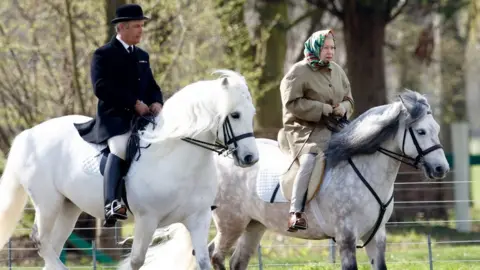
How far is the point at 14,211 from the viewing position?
32.8 ft

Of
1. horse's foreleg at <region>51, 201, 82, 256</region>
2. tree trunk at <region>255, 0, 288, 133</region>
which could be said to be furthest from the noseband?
tree trunk at <region>255, 0, 288, 133</region>

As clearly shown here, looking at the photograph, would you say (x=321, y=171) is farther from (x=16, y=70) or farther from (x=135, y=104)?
(x=16, y=70)

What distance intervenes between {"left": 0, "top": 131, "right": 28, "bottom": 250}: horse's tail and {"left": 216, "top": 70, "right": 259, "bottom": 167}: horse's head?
7.41 ft

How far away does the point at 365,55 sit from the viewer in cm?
2034

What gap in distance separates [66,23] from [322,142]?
8155mm

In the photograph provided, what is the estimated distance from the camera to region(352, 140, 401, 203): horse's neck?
9.12 m

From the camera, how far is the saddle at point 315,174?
9273 mm

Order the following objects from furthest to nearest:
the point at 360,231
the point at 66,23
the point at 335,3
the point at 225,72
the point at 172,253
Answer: the point at 335,3
the point at 66,23
the point at 172,253
the point at 360,231
the point at 225,72

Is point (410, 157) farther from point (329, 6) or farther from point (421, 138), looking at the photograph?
point (329, 6)

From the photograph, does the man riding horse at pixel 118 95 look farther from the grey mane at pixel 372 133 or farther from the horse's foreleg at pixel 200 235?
the grey mane at pixel 372 133

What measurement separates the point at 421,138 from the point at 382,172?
0.50 meters

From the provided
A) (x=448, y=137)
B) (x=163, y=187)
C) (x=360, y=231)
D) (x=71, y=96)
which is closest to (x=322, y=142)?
(x=360, y=231)

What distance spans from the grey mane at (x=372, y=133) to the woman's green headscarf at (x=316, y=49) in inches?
23.2

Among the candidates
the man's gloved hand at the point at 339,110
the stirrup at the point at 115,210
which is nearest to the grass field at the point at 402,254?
the man's gloved hand at the point at 339,110
